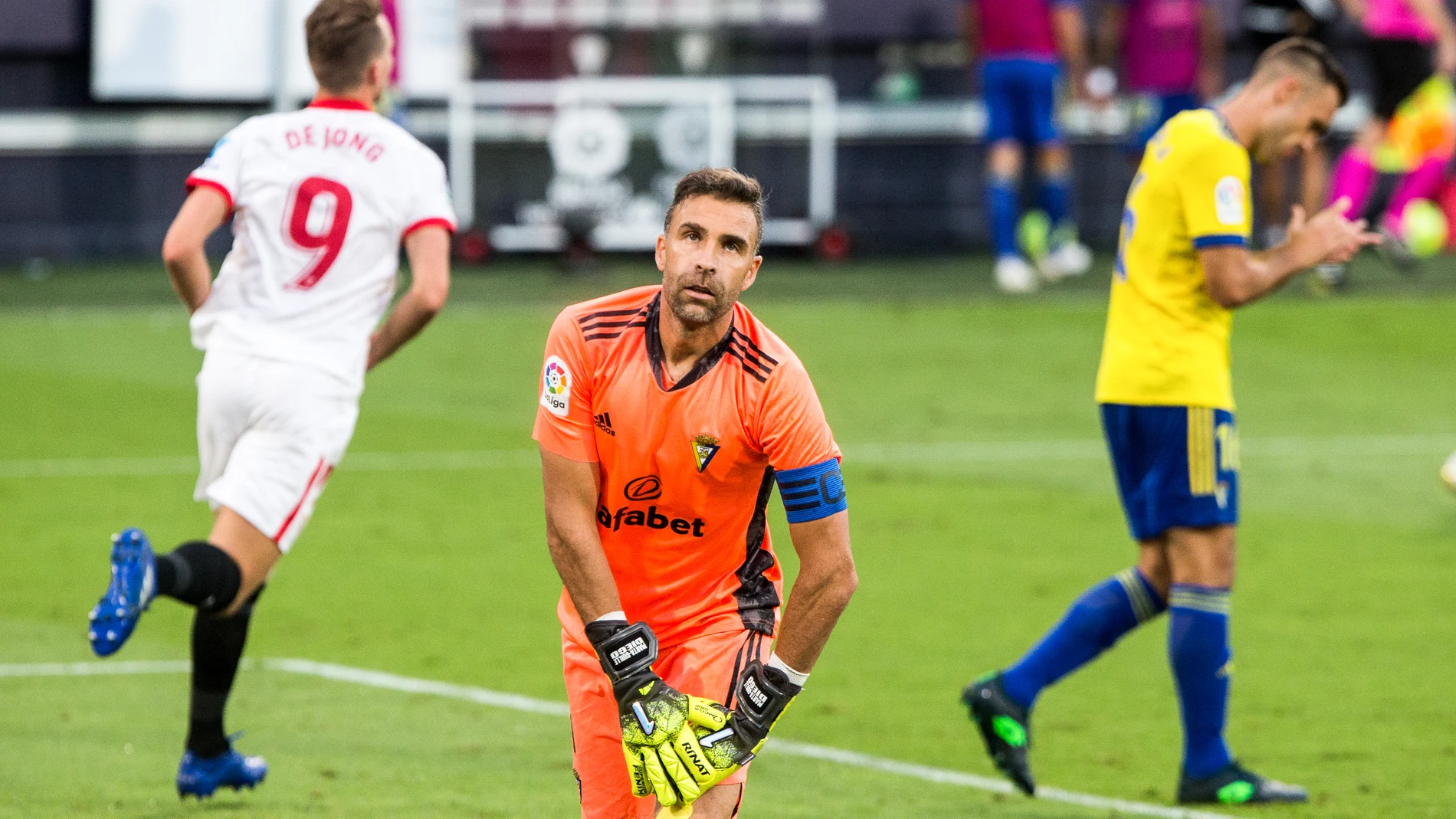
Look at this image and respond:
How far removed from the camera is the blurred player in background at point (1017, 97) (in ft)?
52.2

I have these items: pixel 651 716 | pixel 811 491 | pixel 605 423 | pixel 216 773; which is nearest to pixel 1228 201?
pixel 811 491

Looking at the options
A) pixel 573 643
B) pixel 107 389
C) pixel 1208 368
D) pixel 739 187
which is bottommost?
pixel 107 389

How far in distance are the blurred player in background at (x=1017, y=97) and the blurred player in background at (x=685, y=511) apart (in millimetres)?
11609

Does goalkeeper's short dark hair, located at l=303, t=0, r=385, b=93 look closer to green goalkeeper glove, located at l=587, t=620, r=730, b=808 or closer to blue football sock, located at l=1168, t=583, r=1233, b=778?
green goalkeeper glove, located at l=587, t=620, r=730, b=808

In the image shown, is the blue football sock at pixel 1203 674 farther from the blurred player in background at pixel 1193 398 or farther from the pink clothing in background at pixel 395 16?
the pink clothing in background at pixel 395 16

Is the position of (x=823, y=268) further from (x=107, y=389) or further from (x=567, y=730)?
(x=567, y=730)

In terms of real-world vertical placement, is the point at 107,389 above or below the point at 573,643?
below

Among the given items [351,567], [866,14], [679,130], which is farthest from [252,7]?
[351,567]

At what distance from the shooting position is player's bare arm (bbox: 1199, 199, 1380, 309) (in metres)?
5.92

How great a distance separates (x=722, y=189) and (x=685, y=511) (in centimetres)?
73

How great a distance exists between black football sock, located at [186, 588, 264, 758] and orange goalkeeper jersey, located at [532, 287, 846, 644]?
5.74 ft

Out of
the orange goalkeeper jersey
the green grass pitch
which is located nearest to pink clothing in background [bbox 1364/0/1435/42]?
the green grass pitch

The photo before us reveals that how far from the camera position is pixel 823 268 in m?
18.8

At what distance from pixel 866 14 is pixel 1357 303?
6287 mm
